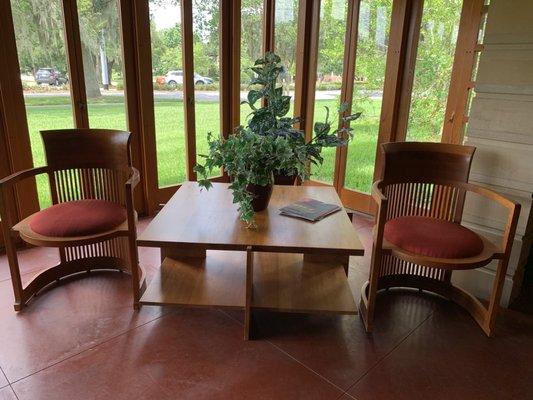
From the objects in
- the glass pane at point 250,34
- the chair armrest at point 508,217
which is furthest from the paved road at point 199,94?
the chair armrest at point 508,217

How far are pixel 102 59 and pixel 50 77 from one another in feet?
1.28

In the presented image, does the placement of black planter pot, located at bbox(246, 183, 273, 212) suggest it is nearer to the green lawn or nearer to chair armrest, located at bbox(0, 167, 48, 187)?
chair armrest, located at bbox(0, 167, 48, 187)

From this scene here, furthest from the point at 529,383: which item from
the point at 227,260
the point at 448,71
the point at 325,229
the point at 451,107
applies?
the point at 448,71

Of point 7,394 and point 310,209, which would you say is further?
point 310,209

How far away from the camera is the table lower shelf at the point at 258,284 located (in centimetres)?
185

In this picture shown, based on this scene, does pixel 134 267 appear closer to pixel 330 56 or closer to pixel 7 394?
pixel 7 394

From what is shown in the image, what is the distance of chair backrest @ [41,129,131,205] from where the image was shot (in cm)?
220

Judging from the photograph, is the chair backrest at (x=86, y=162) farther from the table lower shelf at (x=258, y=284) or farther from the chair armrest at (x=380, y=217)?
the chair armrest at (x=380, y=217)

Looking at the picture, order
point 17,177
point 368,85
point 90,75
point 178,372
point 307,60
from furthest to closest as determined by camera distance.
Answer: point 307,60
point 368,85
point 90,75
point 17,177
point 178,372

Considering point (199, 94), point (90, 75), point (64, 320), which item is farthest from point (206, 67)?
point (64, 320)

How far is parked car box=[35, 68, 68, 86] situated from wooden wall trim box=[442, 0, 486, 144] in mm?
2646

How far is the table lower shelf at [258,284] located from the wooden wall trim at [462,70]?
1394 mm

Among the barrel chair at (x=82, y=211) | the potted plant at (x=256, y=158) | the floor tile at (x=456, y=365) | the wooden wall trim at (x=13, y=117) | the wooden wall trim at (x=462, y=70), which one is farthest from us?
the wooden wall trim at (x=462, y=70)

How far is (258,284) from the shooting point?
2.01 metres
